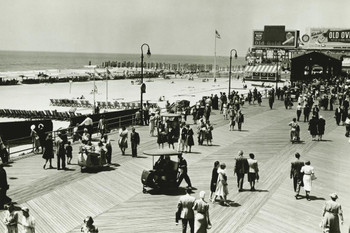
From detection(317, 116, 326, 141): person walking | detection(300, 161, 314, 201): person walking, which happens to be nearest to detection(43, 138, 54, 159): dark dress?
detection(300, 161, 314, 201): person walking

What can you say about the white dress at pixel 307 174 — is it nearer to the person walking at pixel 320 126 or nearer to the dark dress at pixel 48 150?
the dark dress at pixel 48 150

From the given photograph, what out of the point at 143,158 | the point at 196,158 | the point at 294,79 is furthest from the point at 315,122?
the point at 294,79

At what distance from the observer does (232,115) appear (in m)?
27.4

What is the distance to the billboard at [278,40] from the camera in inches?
3751

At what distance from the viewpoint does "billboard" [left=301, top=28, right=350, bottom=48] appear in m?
91.0

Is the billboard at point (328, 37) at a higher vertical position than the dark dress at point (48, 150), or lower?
higher

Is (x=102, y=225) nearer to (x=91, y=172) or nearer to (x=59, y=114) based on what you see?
(x=91, y=172)

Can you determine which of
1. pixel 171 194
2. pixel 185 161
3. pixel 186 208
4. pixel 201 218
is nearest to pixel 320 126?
pixel 185 161

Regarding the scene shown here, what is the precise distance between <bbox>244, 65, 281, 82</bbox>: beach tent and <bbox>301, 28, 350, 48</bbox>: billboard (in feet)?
43.1

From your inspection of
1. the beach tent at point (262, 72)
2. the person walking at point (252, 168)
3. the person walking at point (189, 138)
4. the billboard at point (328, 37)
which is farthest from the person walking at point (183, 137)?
the billboard at point (328, 37)

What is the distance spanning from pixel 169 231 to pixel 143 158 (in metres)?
8.29

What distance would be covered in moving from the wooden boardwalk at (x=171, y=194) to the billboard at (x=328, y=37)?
7291cm

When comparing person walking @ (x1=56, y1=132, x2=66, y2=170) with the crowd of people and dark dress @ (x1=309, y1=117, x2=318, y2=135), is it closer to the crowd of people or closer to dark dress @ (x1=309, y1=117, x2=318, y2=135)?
the crowd of people

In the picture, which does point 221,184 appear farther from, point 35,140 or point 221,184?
point 35,140
